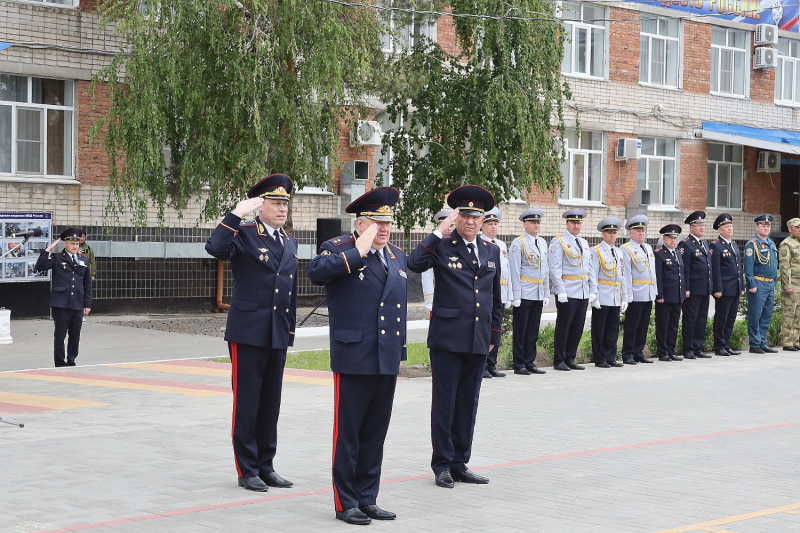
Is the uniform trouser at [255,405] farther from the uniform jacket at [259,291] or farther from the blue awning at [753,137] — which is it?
the blue awning at [753,137]

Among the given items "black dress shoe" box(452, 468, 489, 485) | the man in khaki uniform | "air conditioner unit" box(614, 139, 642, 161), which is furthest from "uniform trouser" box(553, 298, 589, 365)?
"air conditioner unit" box(614, 139, 642, 161)

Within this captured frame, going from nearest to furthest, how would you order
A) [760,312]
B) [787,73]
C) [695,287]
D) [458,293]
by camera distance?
[458,293]
[695,287]
[760,312]
[787,73]

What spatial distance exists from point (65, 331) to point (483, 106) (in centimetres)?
995

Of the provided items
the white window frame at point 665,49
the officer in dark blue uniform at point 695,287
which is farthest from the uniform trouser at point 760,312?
the white window frame at point 665,49

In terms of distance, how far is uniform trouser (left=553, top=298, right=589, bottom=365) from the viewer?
14.7 m

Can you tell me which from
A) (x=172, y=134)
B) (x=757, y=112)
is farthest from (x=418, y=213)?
(x=757, y=112)

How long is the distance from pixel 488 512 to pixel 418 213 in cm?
1625

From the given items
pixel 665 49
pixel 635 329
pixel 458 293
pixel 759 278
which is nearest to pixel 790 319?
pixel 759 278

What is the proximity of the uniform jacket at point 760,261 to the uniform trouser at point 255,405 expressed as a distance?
1150 cm

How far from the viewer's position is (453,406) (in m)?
8.02

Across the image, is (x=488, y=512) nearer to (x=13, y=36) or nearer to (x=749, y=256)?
(x=749, y=256)

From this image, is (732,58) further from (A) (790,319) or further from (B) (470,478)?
(B) (470,478)

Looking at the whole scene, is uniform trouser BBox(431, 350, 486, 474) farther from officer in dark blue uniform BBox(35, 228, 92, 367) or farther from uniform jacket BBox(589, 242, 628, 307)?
officer in dark blue uniform BBox(35, 228, 92, 367)

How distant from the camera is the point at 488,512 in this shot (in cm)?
698
